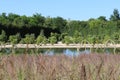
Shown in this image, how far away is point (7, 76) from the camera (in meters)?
3.10

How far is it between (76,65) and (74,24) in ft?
172

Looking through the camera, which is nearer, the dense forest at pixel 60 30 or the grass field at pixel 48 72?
the grass field at pixel 48 72

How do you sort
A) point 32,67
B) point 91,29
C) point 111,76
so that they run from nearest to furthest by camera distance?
point 111,76 < point 32,67 < point 91,29

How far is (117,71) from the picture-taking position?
3.06m

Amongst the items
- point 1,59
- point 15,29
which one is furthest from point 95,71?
point 15,29

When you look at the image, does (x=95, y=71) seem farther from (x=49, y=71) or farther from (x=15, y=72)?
(x=15, y=72)

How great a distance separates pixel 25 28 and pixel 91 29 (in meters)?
8.92

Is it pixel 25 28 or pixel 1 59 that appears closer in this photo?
pixel 1 59

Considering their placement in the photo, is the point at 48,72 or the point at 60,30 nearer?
the point at 48,72

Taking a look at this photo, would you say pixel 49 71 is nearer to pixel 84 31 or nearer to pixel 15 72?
pixel 15 72

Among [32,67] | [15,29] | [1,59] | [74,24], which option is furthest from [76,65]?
[74,24]

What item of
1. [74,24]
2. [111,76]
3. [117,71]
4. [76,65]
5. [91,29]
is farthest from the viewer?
[74,24]

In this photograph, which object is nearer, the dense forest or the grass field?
the grass field

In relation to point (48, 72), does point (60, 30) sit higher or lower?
higher
